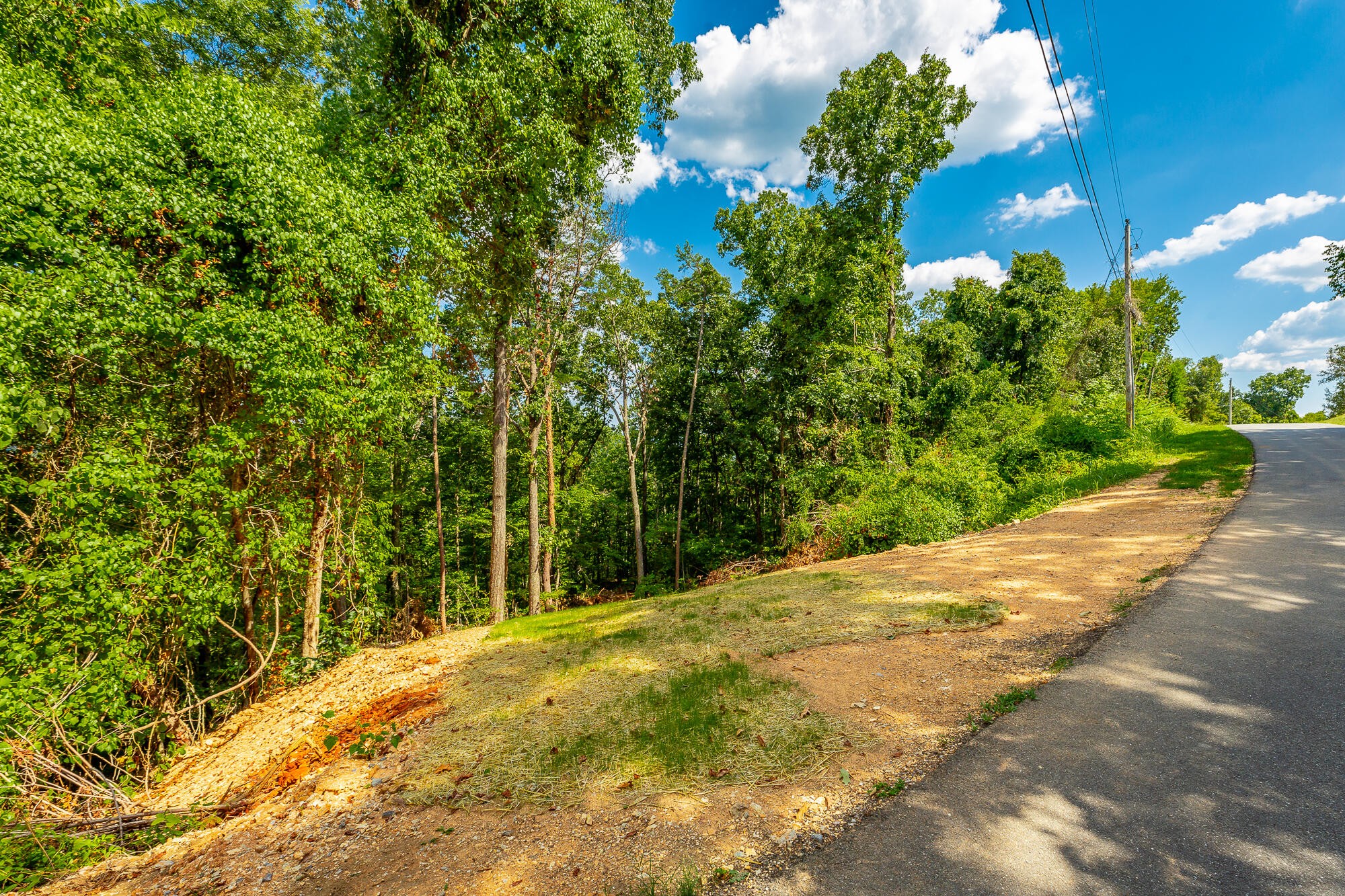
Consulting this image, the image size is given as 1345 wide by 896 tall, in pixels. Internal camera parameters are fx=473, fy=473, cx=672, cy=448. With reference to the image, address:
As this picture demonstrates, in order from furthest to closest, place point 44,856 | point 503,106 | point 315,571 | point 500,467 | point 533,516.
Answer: point 533,516
point 500,467
point 503,106
point 315,571
point 44,856

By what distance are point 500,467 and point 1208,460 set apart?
19053mm

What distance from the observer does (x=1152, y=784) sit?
2.64 meters

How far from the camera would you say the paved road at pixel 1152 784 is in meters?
2.18

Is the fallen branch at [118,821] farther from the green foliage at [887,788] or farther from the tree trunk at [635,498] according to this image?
the tree trunk at [635,498]

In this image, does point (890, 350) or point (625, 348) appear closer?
point (890, 350)

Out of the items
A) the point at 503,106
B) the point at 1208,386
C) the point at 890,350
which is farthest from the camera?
the point at 1208,386

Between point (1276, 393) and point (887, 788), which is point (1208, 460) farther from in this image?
point (1276, 393)

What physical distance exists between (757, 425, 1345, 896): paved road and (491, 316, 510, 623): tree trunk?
9880 mm

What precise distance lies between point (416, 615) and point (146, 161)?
56.3ft

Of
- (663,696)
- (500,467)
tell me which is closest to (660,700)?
(663,696)

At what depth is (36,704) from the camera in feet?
15.0

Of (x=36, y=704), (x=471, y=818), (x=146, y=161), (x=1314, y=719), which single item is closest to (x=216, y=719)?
(x=36, y=704)

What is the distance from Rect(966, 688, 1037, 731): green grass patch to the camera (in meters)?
3.43

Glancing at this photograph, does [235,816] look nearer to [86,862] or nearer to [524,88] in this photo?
[86,862]
